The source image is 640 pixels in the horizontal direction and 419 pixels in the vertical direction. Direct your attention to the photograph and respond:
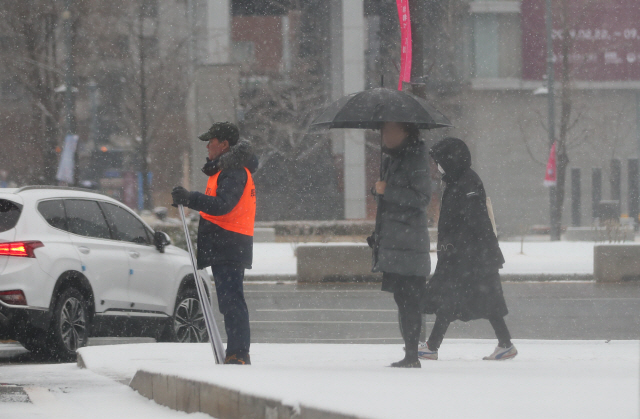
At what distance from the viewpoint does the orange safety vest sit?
6.20 m

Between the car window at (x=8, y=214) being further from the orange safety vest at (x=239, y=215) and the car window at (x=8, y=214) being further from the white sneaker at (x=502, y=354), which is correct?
the white sneaker at (x=502, y=354)

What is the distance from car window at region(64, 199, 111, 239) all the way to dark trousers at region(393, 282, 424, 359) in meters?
3.60

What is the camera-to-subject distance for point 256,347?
8.16 metres

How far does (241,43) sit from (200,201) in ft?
116

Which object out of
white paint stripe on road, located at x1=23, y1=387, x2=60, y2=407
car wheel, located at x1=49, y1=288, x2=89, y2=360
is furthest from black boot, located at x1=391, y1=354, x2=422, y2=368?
car wheel, located at x1=49, y1=288, x2=89, y2=360

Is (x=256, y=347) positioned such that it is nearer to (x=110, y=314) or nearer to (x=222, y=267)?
(x=110, y=314)

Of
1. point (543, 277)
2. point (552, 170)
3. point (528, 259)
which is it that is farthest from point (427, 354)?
point (552, 170)

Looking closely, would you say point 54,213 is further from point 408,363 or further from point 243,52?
point 243,52

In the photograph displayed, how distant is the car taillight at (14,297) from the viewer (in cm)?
762

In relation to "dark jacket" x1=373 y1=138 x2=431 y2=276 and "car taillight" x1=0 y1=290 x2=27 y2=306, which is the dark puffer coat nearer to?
"dark jacket" x1=373 y1=138 x2=431 y2=276

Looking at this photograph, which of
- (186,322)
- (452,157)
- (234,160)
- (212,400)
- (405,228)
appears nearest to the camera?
(212,400)

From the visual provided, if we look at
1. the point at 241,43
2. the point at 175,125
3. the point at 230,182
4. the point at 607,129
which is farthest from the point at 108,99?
the point at 230,182

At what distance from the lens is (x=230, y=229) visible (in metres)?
6.20

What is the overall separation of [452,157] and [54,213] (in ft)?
11.9
